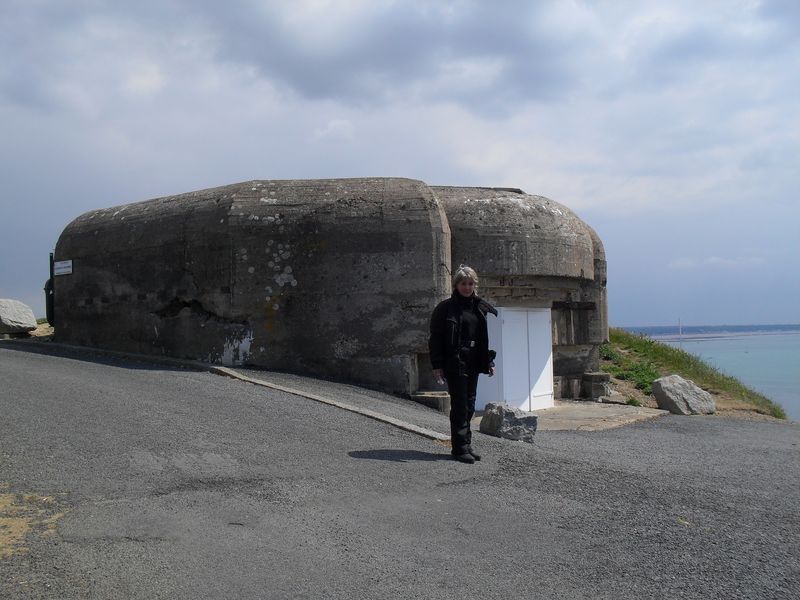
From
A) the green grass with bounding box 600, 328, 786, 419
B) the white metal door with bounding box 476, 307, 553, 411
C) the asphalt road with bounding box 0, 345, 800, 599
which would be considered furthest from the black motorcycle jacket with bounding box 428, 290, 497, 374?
the green grass with bounding box 600, 328, 786, 419

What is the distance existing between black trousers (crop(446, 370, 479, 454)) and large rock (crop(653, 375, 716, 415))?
7.87 meters

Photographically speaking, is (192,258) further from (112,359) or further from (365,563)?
(365,563)

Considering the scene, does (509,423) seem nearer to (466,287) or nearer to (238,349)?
(466,287)

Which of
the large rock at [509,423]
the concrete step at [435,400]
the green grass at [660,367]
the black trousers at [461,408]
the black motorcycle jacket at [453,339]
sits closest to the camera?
the black trousers at [461,408]

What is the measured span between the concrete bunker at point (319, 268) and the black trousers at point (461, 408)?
4012 millimetres

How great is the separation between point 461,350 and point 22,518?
4003mm

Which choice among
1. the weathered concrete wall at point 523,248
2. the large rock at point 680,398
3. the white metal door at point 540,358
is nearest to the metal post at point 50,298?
the weathered concrete wall at point 523,248

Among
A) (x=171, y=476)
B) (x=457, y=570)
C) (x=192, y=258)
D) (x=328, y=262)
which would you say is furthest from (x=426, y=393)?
(x=457, y=570)

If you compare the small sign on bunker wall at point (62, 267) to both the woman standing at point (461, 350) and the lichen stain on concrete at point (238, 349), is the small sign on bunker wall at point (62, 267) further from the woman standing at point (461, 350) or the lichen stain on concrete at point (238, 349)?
the woman standing at point (461, 350)

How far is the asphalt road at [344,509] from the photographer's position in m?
4.17

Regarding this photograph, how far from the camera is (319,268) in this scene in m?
11.5

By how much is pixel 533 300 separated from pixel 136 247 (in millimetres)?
6842

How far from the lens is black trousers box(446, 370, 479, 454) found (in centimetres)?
710

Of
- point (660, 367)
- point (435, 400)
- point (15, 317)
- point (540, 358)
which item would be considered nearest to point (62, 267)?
point (15, 317)
